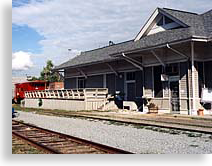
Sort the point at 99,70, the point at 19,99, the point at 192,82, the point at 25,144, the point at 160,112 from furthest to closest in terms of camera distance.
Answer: the point at 19,99 → the point at 99,70 → the point at 160,112 → the point at 192,82 → the point at 25,144

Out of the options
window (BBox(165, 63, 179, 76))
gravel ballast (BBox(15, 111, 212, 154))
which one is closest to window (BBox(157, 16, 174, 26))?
window (BBox(165, 63, 179, 76))

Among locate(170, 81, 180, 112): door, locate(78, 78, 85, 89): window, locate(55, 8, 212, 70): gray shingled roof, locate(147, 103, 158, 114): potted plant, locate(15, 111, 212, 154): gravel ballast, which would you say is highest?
locate(55, 8, 212, 70): gray shingled roof

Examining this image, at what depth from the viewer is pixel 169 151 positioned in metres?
7.93

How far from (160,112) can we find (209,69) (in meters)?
4.34

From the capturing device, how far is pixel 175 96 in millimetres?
19344

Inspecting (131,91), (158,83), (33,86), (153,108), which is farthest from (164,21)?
(33,86)

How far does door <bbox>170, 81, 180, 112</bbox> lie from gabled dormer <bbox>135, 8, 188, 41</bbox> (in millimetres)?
3827

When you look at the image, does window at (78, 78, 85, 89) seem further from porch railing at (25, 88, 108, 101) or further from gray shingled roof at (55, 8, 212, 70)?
gray shingled roof at (55, 8, 212, 70)

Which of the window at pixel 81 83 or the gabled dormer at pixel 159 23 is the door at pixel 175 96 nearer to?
the gabled dormer at pixel 159 23

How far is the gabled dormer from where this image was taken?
2048cm

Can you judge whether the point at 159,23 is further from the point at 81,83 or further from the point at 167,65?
the point at 81,83

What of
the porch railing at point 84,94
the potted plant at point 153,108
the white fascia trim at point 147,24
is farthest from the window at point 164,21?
the porch railing at point 84,94
